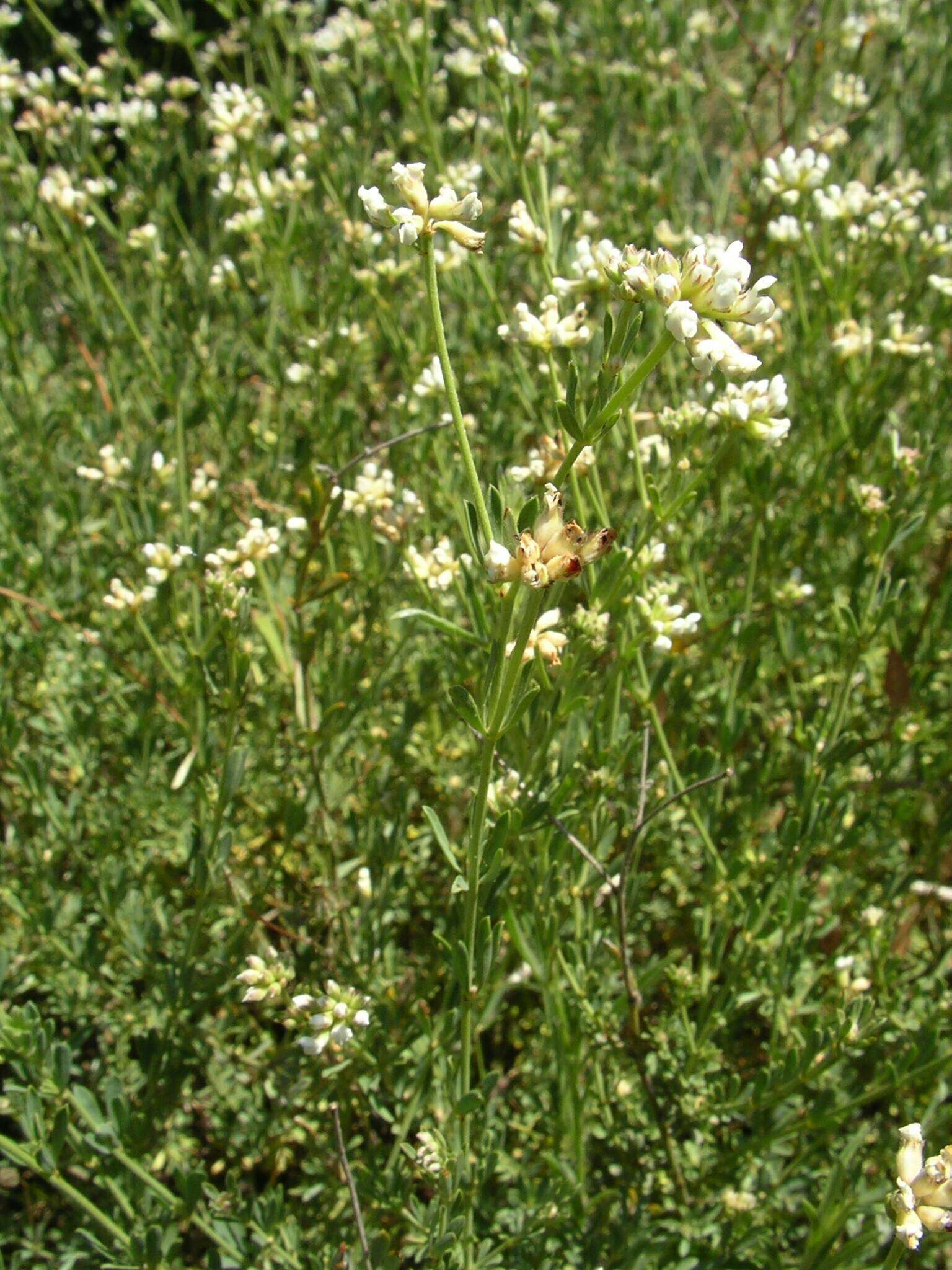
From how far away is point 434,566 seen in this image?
178 centimetres

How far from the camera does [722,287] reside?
3.47 feet

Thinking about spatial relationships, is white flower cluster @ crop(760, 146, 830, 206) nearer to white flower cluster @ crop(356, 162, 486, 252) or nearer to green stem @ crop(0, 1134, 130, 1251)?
white flower cluster @ crop(356, 162, 486, 252)

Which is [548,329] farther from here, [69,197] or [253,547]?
[69,197]

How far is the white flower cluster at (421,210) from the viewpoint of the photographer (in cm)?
116

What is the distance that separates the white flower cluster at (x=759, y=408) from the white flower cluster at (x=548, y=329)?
0.76 ft

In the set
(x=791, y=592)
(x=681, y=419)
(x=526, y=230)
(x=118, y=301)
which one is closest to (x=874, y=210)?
(x=791, y=592)

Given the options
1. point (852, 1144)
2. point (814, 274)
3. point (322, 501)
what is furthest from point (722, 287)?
point (814, 274)

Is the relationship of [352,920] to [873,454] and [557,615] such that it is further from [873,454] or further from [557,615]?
[873,454]

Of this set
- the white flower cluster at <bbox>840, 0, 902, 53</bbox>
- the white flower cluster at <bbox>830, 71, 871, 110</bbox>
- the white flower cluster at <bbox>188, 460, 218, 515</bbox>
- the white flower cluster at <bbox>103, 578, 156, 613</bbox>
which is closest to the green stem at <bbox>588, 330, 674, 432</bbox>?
the white flower cluster at <bbox>103, 578, 156, 613</bbox>

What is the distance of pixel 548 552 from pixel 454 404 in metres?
0.20

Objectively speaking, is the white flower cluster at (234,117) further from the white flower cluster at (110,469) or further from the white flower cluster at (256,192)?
the white flower cluster at (110,469)

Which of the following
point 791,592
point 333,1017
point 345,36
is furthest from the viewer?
point 345,36

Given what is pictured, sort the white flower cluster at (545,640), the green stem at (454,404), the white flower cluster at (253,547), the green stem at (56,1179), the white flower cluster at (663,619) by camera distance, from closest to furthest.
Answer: the green stem at (454,404) → the white flower cluster at (545,640) → the green stem at (56,1179) → the white flower cluster at (663,619) → the white flower cluster at (253,547)

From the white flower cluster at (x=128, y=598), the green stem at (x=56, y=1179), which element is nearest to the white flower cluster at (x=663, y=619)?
the white flower cluster at (x=128, y=598)
